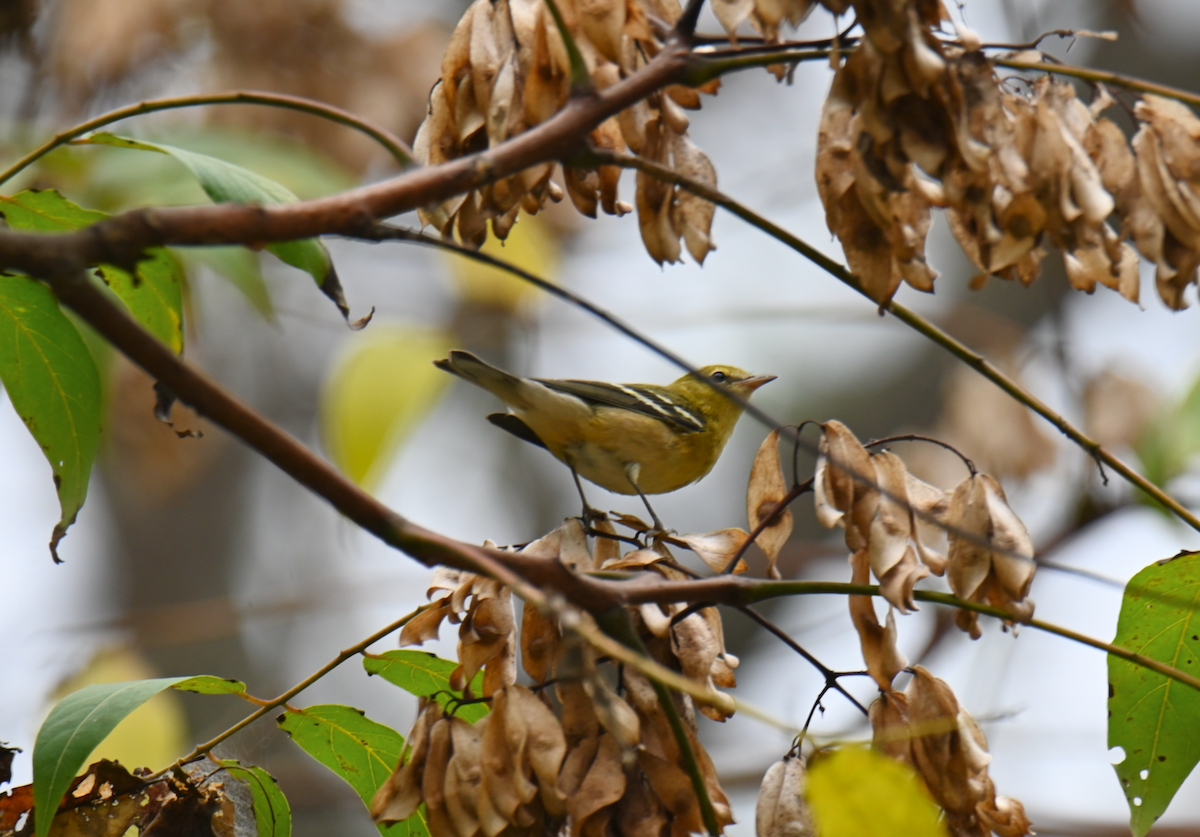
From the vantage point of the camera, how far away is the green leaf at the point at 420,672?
1665 millimetres

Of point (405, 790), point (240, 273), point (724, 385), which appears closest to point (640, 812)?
point (405, 790)

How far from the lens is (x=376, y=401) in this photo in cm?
274

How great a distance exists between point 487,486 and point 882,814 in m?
7.52

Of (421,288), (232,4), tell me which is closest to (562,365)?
(421,288)

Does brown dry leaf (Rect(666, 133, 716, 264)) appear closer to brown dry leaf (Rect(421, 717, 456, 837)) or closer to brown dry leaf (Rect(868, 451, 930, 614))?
brown dry leaf (Rect(868, 451, 930, 614))

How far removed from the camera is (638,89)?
1158mm

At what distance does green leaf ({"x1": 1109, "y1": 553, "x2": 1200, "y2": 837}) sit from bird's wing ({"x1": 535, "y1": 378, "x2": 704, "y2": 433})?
6.93 ft

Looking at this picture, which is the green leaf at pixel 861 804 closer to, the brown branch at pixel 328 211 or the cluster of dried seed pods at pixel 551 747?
the cluster of dried seed pods at pixel 551 747

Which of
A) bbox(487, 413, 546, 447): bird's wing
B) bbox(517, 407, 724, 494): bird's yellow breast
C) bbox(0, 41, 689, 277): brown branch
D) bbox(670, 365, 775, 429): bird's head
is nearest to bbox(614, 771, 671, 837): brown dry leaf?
bbox(0, 41, 689, 277): brown branch

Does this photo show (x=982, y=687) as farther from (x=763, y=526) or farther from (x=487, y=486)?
(x=487, y=486)

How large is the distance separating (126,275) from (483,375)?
163 cm

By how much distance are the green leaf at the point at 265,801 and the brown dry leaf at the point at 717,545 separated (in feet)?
2.36

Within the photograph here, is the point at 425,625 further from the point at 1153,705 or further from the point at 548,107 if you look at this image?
the point at 1153,705

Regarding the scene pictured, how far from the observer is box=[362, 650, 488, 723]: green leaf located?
1.67 m
